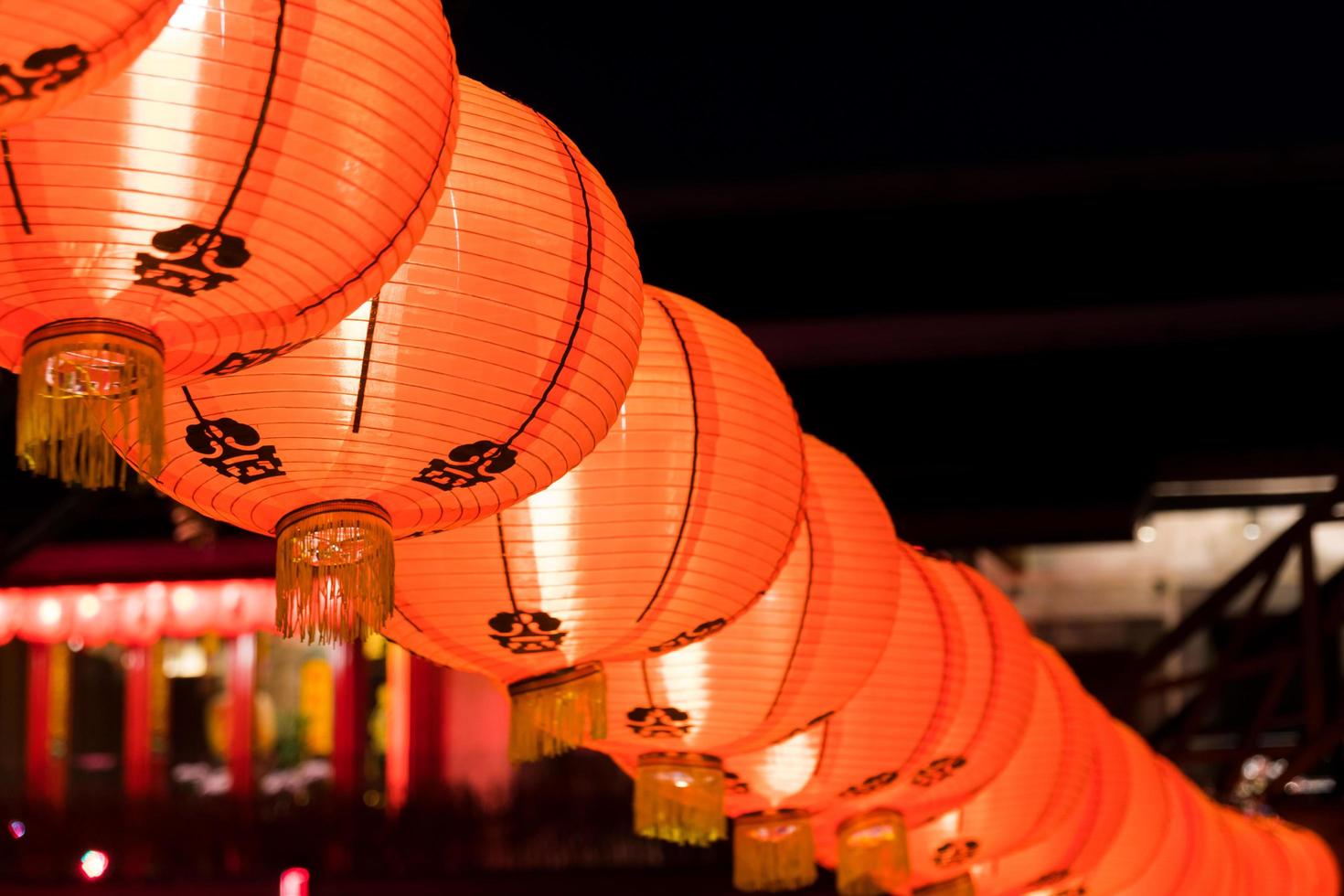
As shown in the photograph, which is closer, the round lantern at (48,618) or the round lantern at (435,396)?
the round lantern at (435,396)

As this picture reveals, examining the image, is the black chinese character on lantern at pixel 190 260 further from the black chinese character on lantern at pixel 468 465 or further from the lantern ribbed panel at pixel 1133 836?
the lantern ribbed panel at pixel 1133 836

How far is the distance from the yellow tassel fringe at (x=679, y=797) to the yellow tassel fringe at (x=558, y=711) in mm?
456

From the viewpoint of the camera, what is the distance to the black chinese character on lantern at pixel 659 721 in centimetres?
267

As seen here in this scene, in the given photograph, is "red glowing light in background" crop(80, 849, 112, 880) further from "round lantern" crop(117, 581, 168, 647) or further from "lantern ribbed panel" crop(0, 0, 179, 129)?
"lantern ribbed panel" crop(0, 0, 179, 129)

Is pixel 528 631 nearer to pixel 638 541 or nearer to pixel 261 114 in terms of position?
pixel 638 541

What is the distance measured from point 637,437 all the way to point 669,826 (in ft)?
2.75

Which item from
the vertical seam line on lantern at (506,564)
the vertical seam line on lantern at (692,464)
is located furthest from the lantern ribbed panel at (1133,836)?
the vertical seam line on lantern at (506,564)

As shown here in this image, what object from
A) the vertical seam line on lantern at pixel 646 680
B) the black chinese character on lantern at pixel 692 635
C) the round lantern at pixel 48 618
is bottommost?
the vertical seam line on lantern at pixel 646 680

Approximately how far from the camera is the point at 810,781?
10.5 feet

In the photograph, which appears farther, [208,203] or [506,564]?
[506,564]

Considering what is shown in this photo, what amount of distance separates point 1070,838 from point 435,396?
12.0 feet

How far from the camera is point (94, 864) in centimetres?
980

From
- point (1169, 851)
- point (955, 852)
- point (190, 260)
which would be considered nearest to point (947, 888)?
→ point (955, 852)

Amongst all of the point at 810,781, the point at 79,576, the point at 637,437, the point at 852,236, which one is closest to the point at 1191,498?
the point at 852,236
